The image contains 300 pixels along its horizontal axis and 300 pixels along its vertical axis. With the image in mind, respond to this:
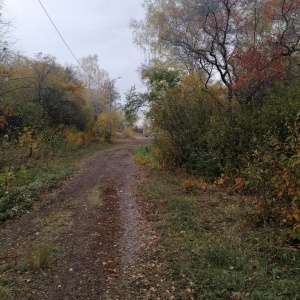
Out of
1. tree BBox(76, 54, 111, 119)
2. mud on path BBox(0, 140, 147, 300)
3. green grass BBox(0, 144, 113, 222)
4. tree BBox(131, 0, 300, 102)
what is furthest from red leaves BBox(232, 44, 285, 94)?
tree BBox(76, 54, 111, 119)

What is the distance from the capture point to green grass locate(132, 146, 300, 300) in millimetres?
3814

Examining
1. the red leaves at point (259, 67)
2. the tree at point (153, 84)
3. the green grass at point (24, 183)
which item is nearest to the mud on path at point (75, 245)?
the green grass at point (24, 183)

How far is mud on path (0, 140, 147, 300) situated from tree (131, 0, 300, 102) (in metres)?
7.27

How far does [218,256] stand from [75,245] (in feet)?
7.90

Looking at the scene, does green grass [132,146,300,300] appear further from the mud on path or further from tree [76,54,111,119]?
tree [76,54,111,119]

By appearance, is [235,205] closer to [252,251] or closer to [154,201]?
[154,201]

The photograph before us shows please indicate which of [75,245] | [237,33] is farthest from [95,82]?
[75,245]

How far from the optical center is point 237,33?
46.0ft

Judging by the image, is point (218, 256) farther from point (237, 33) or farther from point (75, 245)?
point (237, 33)

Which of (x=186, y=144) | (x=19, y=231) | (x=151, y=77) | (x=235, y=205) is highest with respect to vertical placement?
(x=151, y=77)

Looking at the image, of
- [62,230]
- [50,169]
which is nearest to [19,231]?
[62,230]

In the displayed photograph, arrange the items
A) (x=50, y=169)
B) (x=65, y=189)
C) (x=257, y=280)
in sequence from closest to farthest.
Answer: (x=257, y=280) → (x=65, y=189) → (x=50, y=169)

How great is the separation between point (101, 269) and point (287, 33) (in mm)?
12771

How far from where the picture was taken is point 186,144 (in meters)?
11.8
